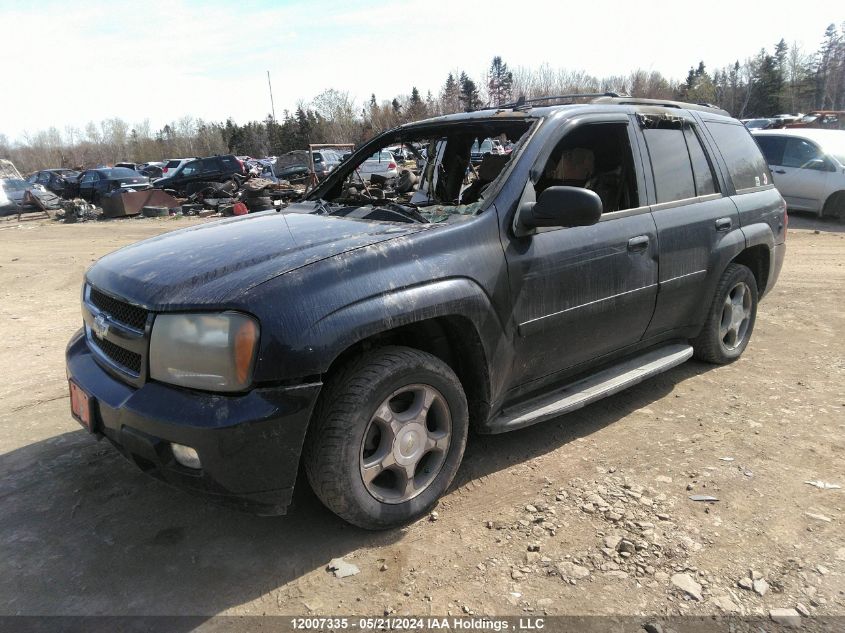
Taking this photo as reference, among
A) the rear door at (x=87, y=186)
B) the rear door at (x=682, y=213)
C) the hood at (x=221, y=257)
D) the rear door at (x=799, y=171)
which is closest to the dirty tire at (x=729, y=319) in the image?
the rear door at (x=682, y=213)

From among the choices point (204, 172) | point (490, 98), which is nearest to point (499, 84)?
point (490, 98)

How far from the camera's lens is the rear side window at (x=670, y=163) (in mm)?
3670

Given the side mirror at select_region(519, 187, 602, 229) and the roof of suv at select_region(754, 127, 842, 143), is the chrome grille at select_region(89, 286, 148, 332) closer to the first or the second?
the side mirror at select_region(519, 187, 602, 229)

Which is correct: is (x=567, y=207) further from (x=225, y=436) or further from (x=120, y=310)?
(x=120, y=310)

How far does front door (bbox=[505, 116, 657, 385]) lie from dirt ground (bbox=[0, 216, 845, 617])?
1.99 ft

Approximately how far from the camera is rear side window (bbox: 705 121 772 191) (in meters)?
4.24

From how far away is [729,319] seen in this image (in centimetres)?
443

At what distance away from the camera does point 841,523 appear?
2654mm

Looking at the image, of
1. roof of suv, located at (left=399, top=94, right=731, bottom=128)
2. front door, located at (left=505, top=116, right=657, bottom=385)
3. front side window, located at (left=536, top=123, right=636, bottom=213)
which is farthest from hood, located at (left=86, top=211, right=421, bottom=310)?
front side window, located at (left=536, top=123, right=636, bottom=213)

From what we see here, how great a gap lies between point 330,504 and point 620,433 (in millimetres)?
1882

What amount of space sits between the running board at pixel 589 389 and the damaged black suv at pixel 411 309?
0.5 inches

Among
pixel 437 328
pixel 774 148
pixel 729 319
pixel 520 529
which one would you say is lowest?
pixel 520 529

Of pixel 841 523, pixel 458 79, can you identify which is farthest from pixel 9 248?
pixel 458 79

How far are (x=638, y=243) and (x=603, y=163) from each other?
609mm
